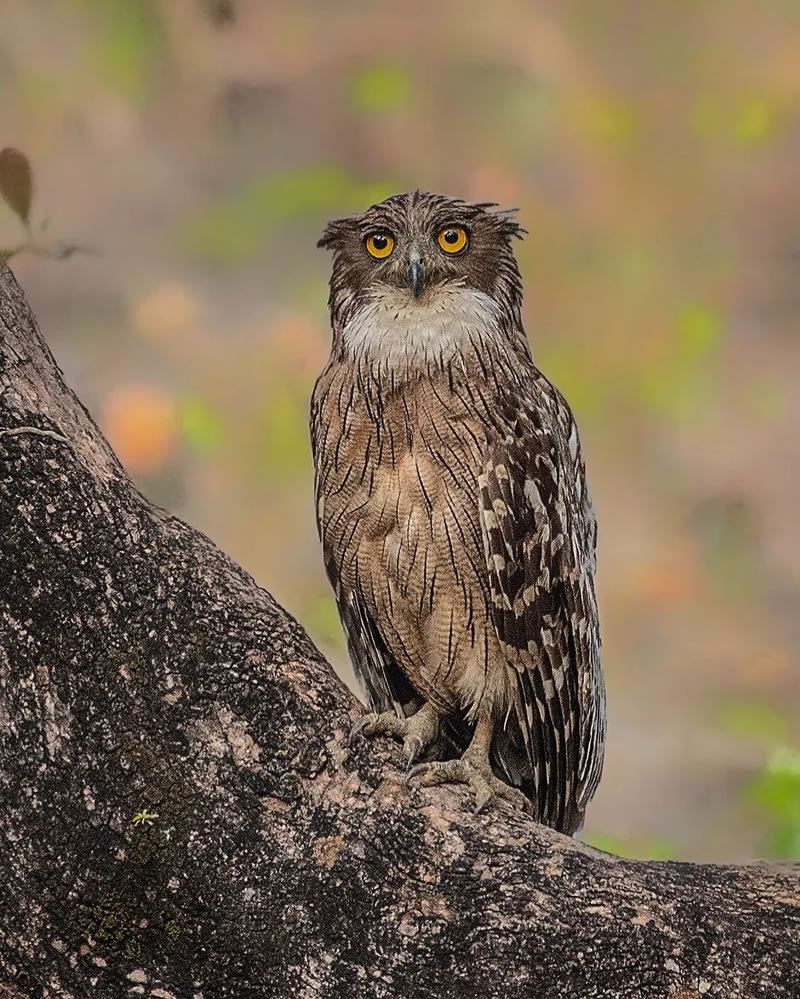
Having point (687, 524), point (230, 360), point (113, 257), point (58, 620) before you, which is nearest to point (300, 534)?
point (230, 360)

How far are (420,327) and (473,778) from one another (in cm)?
73

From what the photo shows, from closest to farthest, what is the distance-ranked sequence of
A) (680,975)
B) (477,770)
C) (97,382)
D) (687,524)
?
(680,975) < (477,770) < (97,382) < (687,524)

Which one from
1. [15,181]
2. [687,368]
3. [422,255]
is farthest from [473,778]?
[687,368]

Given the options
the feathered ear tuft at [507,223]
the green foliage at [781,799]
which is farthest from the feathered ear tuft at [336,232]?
the green foliage at [781,799]

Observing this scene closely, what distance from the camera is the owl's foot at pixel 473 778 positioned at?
4.99 ft

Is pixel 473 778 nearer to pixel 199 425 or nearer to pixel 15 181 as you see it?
pixel 15 181

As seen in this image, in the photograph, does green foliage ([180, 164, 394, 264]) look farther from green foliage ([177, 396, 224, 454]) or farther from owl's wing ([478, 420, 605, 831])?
owl's wing ([478, 420, 605, 831])

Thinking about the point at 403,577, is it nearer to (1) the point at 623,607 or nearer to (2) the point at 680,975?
(2) the point at 680,975

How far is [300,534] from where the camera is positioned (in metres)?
2.93

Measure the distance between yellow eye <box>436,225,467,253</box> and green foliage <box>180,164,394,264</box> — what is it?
1056mm

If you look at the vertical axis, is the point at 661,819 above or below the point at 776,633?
below

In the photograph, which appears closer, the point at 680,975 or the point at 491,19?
the point at 680,975

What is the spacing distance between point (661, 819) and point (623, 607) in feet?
2.00

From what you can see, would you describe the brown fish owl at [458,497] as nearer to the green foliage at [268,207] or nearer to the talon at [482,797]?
the talon at [482,797]
